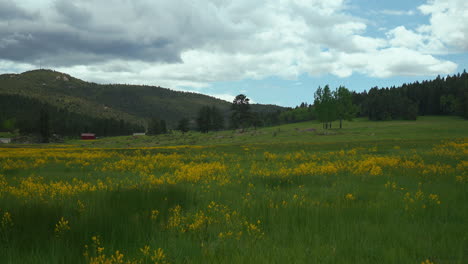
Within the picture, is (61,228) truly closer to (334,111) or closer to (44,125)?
(334,111)

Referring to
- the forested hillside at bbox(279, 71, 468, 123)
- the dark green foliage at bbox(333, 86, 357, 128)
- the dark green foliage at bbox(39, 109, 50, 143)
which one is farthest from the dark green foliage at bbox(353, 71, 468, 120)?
the dark green foliage at bbox(39, 109, 50, 143)

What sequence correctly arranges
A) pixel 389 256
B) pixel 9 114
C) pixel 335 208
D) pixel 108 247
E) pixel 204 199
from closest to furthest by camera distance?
pixel 389 256 < pixel 108 247 < pixel 335 208 < pixel 204 199 < pixel 9 114

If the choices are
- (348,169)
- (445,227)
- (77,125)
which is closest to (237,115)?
(348,169)

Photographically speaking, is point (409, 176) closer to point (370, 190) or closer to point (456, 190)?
point (456, 190)

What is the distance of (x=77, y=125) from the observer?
6895 inches

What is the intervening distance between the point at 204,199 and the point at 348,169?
7172mm

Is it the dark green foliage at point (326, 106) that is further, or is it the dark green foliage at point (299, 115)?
the dark green foliage at point (299, 115)

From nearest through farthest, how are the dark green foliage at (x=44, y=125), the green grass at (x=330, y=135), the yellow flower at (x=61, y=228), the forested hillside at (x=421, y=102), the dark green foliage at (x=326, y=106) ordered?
the yellow flower at (x=61, y=228) → the green grass at (x=330, y=135) → the dark green foliage at (x=326, y=106) → the dark green foliage at (x=44, y=125) → the forested hillside at (x=421, y=102)

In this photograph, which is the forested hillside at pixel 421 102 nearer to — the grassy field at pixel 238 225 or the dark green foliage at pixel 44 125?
the dark green foliage at pixel 44 125

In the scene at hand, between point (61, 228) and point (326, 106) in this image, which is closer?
point (61, 228)

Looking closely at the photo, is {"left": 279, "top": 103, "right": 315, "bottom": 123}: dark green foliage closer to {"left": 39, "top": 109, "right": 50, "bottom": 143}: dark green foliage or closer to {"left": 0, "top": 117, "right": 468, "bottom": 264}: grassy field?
{"left": 39, "top": 109, "right": 50, "bottom": 143}: dark green foliage

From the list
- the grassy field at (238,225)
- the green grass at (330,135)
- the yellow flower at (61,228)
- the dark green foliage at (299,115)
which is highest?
the dark green foliage at (299,115)

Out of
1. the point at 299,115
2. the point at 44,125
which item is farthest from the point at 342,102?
the point at 44,125

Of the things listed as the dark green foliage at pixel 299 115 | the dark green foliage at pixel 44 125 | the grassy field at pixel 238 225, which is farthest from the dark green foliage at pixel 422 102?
the dark green foliage at pixel 44 125
